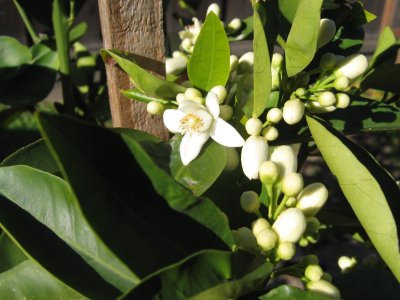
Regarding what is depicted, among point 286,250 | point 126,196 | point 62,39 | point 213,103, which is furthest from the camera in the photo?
point 62,39

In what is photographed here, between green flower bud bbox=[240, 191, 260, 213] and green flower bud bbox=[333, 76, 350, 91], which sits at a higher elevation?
green flower bud bbox=[333, 76, 350, 91]

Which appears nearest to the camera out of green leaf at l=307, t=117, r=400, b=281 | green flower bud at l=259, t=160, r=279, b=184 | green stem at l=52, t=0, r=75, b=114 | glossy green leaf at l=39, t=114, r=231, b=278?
glossy green leaf at l=39, t=114, r=231, b=278

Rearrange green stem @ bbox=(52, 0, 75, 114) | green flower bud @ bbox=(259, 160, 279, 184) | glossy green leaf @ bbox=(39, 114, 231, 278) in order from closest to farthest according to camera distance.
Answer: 1. glossy green leaf @ bbox=(39, 114, 231, 278)
2. green flower bud @ bbox=(259, 160, 279, 184)
3. green stem @ bbox=(52, 0, 75, 114)

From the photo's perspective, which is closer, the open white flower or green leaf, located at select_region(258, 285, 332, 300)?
green leaf, located at select_region(258, 285, 332, 300)

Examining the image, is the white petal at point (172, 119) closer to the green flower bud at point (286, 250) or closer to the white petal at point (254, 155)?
the white petal at point (254, 155)

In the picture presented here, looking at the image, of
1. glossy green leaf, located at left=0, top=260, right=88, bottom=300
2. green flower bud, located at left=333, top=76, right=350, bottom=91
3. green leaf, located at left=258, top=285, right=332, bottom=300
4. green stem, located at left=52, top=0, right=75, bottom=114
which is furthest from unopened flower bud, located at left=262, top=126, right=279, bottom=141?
green stem, located at left=52, top=0, right=75, bottom=114

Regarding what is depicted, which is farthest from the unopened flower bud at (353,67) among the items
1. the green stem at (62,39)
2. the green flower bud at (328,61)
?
the green stem at (62,39)

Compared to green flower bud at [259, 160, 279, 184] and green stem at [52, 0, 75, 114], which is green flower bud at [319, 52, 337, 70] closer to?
green flower bud at [259, 160, 279, 184]

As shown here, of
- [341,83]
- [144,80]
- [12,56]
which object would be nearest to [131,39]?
[144,80]

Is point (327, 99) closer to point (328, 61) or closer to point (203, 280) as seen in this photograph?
point (328, 61)
